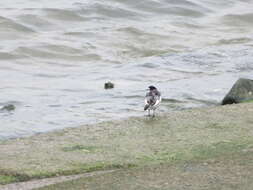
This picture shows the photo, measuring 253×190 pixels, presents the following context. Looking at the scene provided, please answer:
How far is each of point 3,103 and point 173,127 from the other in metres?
5.26

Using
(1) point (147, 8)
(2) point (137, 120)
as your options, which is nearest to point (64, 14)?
(1) point (147, 8)

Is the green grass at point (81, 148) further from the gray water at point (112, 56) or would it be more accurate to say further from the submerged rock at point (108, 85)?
the submerged rock at point (108, 85)

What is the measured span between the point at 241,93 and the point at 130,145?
3809 millimetres

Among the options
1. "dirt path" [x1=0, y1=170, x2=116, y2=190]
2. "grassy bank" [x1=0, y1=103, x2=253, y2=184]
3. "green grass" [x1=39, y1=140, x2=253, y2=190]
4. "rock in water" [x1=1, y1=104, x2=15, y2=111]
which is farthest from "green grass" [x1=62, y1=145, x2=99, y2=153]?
"rock in water" [x1=1, y1=104, x2=15, y2=111]

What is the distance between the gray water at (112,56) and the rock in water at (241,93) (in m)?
1.17

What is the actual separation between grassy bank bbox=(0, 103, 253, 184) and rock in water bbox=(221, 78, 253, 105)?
154 cm

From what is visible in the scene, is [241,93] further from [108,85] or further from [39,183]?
[39,183]

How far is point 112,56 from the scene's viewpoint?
1930cm

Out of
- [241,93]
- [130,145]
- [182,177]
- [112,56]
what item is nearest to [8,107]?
[241,93]

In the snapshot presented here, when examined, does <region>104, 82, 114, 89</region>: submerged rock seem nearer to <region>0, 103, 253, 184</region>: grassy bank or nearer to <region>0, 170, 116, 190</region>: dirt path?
<region>0, 103, 253, 184</region>: grassy bank

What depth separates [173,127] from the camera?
909cm

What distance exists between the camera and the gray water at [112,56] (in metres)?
12.9

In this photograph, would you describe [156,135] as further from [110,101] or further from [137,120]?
[110,101]

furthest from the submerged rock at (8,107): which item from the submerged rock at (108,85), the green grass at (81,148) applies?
the green grass at (81,148)
